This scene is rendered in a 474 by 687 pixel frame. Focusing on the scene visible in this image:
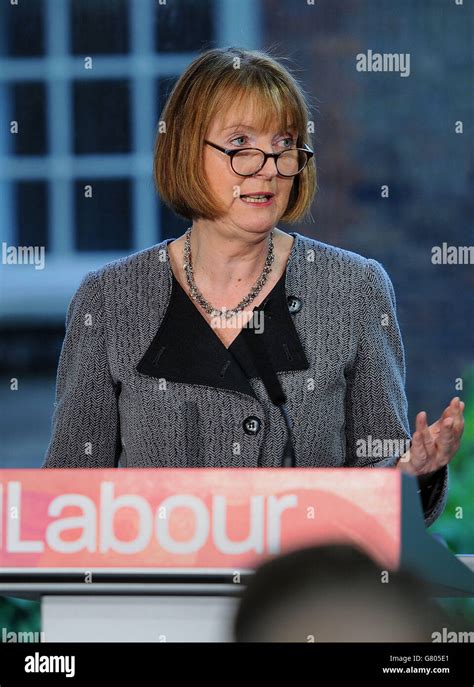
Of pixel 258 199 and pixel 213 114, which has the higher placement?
pixel 213 114

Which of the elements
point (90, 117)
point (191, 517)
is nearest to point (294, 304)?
point (191, 517)

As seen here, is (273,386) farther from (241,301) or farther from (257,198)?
(257,198)

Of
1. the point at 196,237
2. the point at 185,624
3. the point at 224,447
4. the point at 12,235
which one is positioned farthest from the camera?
the point at 12,235

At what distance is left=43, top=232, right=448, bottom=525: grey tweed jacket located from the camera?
1690mm

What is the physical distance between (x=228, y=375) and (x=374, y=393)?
23 cm

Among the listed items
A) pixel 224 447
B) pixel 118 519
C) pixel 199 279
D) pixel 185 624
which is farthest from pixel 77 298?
pixel 185 624

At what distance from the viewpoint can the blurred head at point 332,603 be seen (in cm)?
144

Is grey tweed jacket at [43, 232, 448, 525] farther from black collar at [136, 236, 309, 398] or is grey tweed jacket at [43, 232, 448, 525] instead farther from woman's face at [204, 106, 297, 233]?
woman's face at [204, 106, 297, 233]

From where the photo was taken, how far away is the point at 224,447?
67.2 inches

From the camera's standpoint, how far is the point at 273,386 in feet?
5.52

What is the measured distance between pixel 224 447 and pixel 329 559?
31 cm

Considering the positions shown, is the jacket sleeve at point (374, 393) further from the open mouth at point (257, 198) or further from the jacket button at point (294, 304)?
the open mouth at point (257, 198)

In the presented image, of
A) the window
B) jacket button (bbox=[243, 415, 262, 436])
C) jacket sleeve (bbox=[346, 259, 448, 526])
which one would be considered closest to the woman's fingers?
jacket sleeve (bbox=[346, 259, 448, 526])
